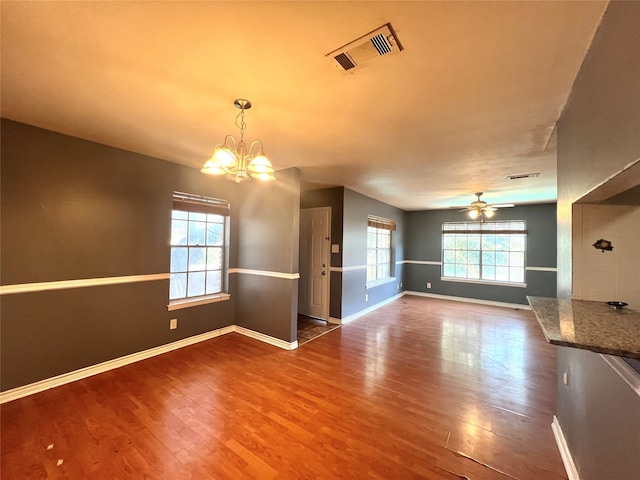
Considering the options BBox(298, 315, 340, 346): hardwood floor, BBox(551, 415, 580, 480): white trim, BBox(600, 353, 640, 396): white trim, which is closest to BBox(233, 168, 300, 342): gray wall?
BBox(298, 315, 340, 346): hardwood floor

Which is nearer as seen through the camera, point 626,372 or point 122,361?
point 626,372

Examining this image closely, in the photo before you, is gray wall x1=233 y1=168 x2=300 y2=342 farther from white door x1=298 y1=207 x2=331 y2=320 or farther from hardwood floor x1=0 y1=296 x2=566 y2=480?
white door x1=298 y1=207 x2=331 y2=320

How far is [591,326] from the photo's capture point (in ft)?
3.45

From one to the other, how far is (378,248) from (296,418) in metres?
4.58

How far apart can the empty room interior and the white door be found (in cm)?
82

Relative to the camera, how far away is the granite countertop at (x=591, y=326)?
85 centimetres

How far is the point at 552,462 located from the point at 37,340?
14.1 ft

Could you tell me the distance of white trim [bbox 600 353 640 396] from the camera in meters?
0.97

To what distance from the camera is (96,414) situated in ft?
6.86

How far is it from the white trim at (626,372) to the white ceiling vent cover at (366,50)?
174cm

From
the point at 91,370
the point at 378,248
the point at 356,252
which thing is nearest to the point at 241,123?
the point at 91,370

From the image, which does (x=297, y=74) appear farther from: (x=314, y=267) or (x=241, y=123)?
(x=314, y=267)

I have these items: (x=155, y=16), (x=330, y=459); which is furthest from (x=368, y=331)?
(x=155, y=16)

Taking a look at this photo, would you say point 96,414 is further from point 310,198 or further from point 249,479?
point 310,198
